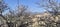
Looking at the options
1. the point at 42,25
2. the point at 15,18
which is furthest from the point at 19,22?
the point at 42,25

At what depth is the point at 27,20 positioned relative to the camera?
96.0 ft

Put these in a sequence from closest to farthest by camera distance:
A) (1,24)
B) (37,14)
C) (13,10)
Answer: (1,24)
(13,10)
(37,14)

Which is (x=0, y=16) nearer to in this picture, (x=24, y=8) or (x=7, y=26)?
(x=7, y=26)

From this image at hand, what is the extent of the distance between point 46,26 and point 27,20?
8.60ft

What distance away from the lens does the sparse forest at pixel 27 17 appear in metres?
27.2

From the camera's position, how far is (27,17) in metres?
29.7

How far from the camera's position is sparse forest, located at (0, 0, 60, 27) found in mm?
27219

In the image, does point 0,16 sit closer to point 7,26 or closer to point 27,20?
point 7,26

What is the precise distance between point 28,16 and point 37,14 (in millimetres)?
2217

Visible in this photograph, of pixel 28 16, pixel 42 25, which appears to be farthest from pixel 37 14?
pixel 42 25

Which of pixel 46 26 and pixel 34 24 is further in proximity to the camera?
pixel 34 24

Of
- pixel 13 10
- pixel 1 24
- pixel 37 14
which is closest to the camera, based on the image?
pixel 1 24

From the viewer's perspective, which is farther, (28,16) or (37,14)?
(37,14)

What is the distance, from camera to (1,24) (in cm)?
2736
